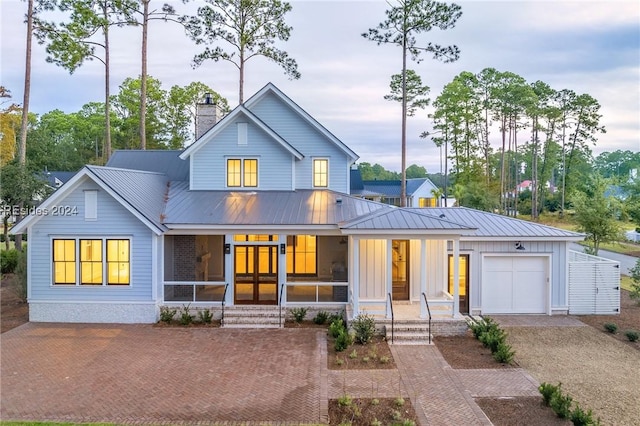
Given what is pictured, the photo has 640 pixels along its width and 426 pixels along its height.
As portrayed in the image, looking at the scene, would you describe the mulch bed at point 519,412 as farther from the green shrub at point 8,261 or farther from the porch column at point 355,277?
the green shrub at point 8,261

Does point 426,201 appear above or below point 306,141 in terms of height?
below

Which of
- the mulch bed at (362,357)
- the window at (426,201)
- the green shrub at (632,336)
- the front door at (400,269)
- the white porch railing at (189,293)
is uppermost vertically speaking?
the window at (426,201)

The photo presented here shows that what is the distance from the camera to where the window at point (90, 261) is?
1352 cm

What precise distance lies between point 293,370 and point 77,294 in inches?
345

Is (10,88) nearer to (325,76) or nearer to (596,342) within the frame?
(325,76)

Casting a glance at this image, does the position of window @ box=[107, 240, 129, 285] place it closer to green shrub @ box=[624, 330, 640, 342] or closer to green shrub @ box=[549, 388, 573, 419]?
green shrub @ box=[549, 388, 573, 419]

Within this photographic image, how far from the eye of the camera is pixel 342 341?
10.8m

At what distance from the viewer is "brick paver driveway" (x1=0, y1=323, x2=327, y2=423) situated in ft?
24.8

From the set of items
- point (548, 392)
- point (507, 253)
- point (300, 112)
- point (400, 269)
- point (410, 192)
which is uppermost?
point (300, 112)

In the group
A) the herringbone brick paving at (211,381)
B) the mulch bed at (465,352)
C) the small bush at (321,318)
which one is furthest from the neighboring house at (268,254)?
the herringbone brick paving at (211,381)

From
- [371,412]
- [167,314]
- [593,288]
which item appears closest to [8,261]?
[167,314]

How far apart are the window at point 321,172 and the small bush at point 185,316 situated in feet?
25.6

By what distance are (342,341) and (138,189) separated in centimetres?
959

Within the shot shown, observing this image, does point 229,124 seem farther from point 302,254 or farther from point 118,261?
point 118,261
